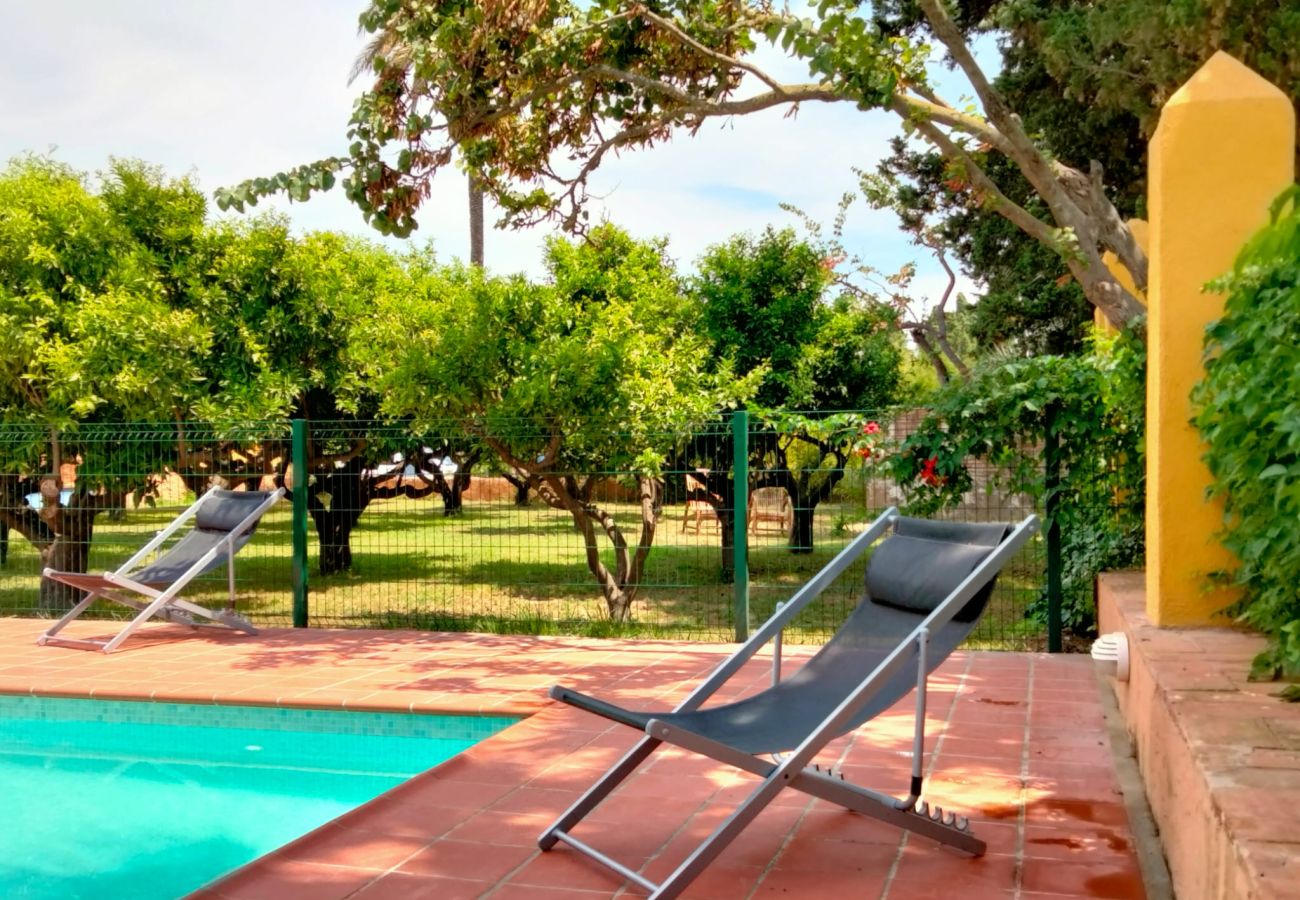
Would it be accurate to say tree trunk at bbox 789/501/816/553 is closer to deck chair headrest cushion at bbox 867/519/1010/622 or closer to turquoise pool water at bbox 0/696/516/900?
turquoise pool water at bbox 0/696/516/900

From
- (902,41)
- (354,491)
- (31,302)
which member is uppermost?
(902,41)

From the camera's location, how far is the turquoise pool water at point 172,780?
4535 mm

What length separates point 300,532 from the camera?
936 cm

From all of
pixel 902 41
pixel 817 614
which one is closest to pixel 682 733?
pixel 902 41

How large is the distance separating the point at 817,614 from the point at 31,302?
27.4 ft

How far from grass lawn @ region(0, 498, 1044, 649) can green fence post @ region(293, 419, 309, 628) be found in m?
0.47

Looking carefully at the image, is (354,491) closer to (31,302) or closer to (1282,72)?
(31,302)

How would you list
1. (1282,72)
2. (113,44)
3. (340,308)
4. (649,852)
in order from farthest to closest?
(113,44) → (340,308) → (1282,72) → (649,852)

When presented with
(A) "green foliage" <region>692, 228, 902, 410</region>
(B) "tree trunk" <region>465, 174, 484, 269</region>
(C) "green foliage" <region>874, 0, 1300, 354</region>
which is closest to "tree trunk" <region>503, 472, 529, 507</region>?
(A) "green foliage" <region>692, 228, 902, 410</region>

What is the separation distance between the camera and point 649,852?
12.9 ft

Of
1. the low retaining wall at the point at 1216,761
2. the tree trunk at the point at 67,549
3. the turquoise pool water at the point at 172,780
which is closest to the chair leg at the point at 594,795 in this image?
the turquoise pool water at the point at 172,780

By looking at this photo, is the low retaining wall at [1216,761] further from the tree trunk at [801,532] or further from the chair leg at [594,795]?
the tree trunk at [801,532]

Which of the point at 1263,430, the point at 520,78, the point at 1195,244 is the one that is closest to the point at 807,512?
the point at 520,78

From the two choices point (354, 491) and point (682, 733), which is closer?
point (682, 733)
